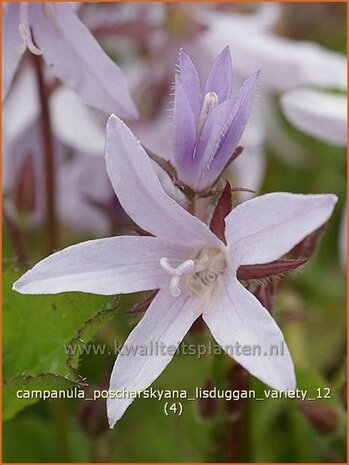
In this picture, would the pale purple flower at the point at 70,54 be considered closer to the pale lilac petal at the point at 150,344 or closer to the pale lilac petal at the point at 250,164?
the pale lilac petal at the point at 150,344

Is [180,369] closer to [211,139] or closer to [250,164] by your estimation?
[250,164]

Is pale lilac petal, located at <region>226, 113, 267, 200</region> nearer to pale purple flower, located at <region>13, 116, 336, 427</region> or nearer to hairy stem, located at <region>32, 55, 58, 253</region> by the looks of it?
hairy stem, located at <region>32, 55, 58, 253</region>

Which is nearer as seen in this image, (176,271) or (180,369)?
(176,271)

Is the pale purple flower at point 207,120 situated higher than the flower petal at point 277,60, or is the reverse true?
the pale purple flower at point 207,120

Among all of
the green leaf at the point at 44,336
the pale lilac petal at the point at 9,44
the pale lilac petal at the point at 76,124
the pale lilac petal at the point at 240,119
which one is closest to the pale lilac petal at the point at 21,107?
the pale lilac petal at the point at 76,124

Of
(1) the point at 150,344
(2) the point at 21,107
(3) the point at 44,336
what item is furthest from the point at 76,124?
(1) the point at 150,344
